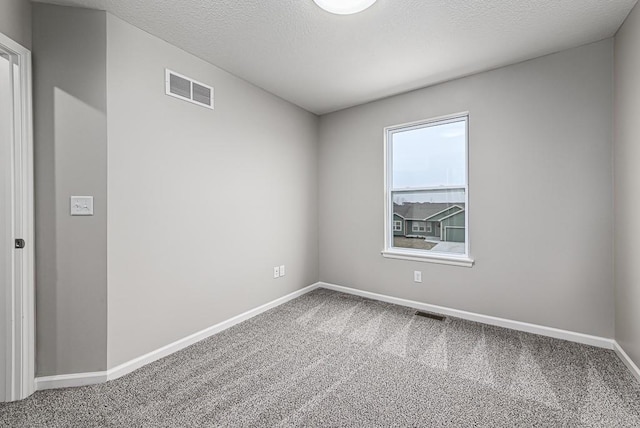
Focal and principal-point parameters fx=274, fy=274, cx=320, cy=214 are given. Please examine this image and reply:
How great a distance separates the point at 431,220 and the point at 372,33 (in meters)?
2.09

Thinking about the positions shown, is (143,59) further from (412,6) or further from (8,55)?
(412,6)

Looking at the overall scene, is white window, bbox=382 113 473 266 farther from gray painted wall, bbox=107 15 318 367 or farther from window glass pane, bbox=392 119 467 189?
gray painted wall, bbox=107 15 318 367

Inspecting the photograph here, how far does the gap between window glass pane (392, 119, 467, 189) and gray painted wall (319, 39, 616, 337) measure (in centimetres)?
15

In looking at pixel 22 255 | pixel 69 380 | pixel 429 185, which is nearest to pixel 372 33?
pixel 429 185

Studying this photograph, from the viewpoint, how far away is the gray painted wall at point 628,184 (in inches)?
74.4

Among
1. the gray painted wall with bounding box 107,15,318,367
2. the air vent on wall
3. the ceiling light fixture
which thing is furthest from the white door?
the ceiling light fixture

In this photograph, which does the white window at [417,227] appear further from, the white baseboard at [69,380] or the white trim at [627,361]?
the white baseboard at [69,380]

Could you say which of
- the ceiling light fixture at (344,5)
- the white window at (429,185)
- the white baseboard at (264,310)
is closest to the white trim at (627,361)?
the white baseboard at (264,310)

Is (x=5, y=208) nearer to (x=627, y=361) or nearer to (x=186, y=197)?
(x=186, y=197)

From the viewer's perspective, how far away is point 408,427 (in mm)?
1518

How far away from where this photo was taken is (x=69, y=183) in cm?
189

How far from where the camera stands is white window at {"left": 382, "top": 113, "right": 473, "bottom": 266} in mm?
3039

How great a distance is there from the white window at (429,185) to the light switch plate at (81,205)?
9.69 feet

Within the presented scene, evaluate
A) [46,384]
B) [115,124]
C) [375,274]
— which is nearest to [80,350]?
[46,384]
